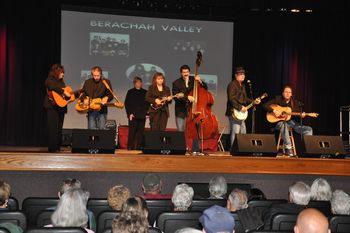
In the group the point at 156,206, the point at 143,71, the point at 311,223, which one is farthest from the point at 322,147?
the point at 311,223

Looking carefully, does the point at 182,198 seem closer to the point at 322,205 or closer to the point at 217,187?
the point at 217,187

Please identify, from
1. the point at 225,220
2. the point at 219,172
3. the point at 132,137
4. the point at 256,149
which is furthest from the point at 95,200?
the point at 132,137

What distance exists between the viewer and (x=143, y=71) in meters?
13.3

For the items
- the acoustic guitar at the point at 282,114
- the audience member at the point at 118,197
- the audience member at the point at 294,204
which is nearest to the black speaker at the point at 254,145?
the acoustic guitar at the point at 282,114

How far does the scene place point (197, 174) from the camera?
345 inches

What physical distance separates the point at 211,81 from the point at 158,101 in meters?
4.40

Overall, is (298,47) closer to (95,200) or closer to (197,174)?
(197,174)

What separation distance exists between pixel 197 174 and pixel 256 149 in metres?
0.98

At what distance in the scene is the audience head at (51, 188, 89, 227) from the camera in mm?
4004

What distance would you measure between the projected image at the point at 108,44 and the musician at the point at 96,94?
3.45 m

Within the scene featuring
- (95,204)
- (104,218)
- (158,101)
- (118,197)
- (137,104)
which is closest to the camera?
(104,218)

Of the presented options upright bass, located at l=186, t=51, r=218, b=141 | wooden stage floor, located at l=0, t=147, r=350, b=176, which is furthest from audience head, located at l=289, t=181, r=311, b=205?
upright bass, located at l=186, t=51, r=218, b=141

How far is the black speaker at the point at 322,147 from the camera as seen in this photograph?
8922 millimetres

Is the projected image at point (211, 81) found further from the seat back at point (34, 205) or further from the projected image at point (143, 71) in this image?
the seat back at point (34, 205)
